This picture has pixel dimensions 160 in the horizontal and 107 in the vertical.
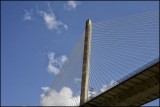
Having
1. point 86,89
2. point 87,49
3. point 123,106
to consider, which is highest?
point 87,49

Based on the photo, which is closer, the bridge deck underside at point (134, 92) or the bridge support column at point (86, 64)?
the bridge deck underside at point (134, 92)

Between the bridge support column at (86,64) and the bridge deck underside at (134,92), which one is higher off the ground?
the bridge support column at (86,64)

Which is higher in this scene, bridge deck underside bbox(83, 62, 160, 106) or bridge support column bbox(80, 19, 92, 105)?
bridge support column bbox(80, 19, 92, 105)

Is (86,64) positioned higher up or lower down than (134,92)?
higher up

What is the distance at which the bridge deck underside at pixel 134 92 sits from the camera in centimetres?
2345

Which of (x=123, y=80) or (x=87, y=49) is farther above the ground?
(x=87, y=49)

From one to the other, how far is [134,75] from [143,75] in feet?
2.40

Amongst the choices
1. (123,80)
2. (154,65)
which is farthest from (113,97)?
(154,65)

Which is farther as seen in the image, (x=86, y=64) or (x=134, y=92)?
(x=86, y=64)

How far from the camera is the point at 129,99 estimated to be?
26297mm

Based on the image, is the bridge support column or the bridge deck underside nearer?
the bridge deck underside

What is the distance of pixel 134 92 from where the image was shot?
2558 cm

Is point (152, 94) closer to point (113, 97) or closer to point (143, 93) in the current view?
point (143, 93)

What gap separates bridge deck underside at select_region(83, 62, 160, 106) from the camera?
23.5 meters
